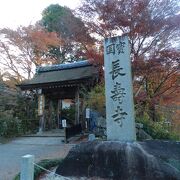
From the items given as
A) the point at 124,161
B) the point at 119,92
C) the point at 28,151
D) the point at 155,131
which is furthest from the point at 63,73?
the point at 124,161

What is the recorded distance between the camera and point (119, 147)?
6.93m

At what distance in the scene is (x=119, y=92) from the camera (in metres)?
7.70

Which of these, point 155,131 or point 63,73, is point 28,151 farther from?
point 63,73

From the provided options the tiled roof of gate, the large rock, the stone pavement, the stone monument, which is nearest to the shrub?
the tiled roof of gate

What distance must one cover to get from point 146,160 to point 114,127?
1426 mm

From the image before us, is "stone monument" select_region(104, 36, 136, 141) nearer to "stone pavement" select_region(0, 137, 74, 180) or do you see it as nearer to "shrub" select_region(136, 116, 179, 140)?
"stone pavement" select_region(0, 137, 74, 180)

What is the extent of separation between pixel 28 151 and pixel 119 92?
6516mm

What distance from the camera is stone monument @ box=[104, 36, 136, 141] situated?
7.51 m

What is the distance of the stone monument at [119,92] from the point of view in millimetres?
7509

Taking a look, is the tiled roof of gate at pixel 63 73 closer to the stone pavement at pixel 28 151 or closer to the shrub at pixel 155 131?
the stone pavement at pixel 28 151

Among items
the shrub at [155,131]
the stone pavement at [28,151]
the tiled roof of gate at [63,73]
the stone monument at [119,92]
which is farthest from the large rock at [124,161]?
the tiled roof of gate at [63,73]

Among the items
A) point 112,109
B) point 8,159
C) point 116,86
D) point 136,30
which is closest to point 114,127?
point 112,109

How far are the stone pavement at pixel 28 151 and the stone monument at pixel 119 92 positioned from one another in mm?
3228

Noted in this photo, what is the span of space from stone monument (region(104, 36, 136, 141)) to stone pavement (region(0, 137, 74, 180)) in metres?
3.23
